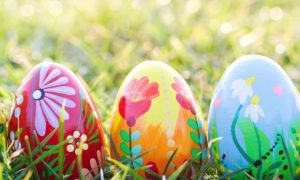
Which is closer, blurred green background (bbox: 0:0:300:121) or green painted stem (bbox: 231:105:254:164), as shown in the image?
green painted stem (bbox: 231:105:254:164)

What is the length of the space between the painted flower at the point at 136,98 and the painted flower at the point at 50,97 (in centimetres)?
14

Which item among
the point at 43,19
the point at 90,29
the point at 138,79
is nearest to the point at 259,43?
the point at 90,29

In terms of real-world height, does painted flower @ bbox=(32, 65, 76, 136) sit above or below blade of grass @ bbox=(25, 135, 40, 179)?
above

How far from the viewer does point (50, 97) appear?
6.16ft

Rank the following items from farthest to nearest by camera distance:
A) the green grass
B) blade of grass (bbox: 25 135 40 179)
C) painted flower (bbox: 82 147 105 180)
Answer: the green grass, painted flower (bbox: 82 147 105 180), blade of grass (bbox: 25 135 40 179)

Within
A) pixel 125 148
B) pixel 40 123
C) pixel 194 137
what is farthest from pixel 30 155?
pixel 194 137

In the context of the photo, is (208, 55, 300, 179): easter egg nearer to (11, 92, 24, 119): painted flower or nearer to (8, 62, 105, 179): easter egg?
(8, 62, 105, 179): easter egg

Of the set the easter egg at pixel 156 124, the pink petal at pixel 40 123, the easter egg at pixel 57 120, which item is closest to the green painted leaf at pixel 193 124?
the easter egg at pixel 156 124

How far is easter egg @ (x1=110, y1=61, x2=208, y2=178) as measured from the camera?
1.86 m

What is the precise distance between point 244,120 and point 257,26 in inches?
89.2

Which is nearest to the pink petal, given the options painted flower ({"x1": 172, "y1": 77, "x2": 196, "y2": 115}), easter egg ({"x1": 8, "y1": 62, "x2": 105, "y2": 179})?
easter egg ({"x1": 8, "y1": 62, "x2": 105, "y2": 179})

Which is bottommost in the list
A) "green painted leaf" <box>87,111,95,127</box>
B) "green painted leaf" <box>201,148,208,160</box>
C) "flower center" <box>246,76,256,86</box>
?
"green painted leaf" <box>201,148,208,160</box>

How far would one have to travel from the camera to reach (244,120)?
1837mm

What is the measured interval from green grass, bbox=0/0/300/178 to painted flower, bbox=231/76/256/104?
93 cm
